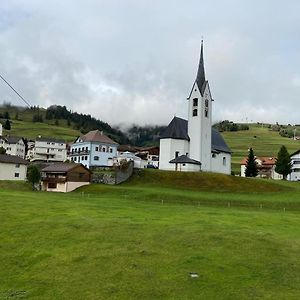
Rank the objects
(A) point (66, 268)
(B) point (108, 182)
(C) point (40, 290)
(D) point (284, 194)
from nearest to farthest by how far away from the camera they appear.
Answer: (C) point (40, 290) < (A) point (66, 268) < (D) point (284, 194) < (B) point (108, 182)

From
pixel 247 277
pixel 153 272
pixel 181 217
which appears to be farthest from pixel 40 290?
pixel 181 217

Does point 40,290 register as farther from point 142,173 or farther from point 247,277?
point 142,173

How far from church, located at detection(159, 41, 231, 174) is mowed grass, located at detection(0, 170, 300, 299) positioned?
2111 inches

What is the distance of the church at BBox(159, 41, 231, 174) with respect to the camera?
87812 millimetres

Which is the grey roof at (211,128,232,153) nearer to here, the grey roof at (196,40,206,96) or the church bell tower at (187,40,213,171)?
the church bell tower at (187,40,213,171)

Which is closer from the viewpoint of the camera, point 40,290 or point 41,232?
point 40,290

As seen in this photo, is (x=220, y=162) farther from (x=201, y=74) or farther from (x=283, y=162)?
(x=201, y=74)

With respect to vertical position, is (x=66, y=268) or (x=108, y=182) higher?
(x=108, y=182)

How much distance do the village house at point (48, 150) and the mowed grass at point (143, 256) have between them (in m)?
137

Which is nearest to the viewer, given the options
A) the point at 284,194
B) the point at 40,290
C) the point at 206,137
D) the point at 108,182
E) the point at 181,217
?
the point at 40,290

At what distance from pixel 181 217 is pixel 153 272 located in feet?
48.2

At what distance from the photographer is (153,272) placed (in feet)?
60.0

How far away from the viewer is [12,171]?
87000 millimetres

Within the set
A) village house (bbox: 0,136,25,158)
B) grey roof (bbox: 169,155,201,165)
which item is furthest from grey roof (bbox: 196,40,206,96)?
village house (bbox: 0,136,25,158)
